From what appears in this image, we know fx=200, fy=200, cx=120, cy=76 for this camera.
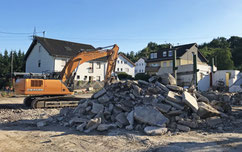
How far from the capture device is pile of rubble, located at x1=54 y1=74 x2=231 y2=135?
23.0ft

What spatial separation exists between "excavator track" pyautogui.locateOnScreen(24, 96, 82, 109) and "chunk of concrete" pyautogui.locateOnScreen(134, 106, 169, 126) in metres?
7.29

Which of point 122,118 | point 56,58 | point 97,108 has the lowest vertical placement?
point 122,118

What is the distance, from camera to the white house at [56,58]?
2983 centimetres

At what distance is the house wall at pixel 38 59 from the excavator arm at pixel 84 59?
16895 mm

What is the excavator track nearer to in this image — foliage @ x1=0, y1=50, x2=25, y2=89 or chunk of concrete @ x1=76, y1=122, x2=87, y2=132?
chunk of concrete @ x1=76, y1=122, x2=87, y2=132

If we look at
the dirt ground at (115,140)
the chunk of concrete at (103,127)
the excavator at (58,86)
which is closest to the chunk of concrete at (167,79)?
the dirt ground at (115,140)

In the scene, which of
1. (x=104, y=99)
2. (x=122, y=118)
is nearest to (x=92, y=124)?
(x=122, y=118)

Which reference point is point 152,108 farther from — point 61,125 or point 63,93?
point 63,93

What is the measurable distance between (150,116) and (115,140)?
1.68 metres

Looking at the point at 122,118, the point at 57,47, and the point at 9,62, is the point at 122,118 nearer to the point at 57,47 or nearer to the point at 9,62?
the point at 57,47

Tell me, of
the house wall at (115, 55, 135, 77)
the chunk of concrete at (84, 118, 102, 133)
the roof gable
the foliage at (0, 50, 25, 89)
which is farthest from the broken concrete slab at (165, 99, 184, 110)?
the house wall at (115, 55, 135, 77)

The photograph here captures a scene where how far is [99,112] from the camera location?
8023 mm

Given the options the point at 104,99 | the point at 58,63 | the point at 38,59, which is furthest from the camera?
the point at 38,59

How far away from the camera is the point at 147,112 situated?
7246 mm
